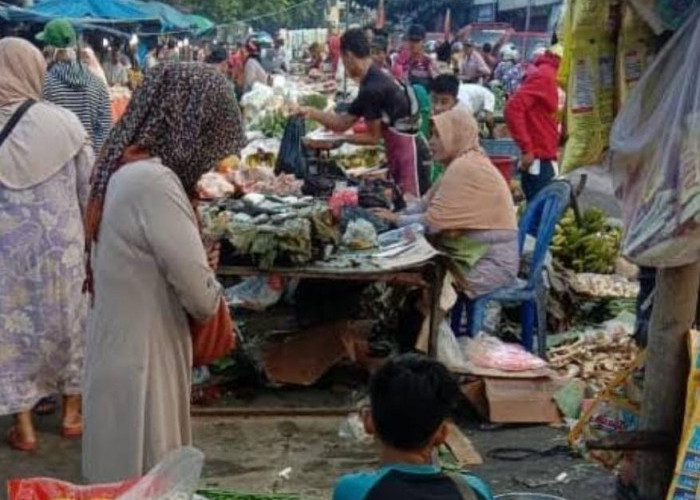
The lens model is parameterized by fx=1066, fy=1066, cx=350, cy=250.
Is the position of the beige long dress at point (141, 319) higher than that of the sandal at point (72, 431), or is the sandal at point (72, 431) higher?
the beige long dress at point (141, 319)

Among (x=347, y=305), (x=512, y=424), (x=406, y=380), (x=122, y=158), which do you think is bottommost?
(x=512, y=424)

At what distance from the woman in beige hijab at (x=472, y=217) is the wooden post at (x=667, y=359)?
3.04 meters

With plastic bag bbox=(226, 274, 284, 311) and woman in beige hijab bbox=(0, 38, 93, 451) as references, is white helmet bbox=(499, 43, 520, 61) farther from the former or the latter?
woman in beige hijab bbox=(0, 38, 93, 451)

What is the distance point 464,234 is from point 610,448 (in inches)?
129

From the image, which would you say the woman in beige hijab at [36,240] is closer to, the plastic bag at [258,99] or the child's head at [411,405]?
the child's head at [411,405]

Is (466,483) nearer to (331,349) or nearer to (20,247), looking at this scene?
(20,247)

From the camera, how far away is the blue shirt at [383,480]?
233cm

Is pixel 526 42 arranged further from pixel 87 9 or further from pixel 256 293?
pixel 256 293

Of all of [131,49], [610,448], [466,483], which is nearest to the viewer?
[466,483]

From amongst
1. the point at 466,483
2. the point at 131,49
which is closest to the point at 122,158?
the point at 466,483

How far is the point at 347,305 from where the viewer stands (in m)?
6.49

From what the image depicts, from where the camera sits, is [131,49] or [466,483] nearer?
[466,483]

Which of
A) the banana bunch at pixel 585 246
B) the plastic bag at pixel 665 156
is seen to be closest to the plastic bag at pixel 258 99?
the banana bunch at pixel 585 246

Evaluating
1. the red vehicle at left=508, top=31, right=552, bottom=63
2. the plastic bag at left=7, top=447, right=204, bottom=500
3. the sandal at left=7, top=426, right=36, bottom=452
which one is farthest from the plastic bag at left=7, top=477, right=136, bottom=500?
the red vehicle at left=508, top=31, right=552, bottom=63
